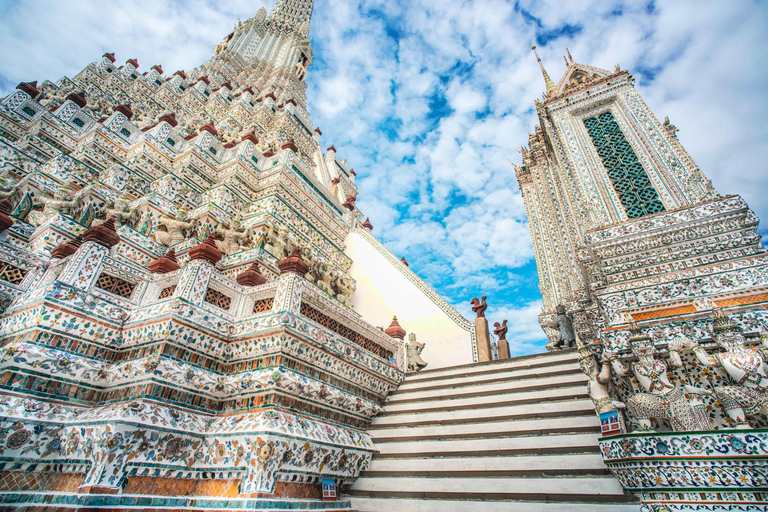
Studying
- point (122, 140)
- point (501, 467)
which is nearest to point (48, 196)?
point (122, 140)

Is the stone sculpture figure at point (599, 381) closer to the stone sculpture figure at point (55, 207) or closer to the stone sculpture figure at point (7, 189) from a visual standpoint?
the stone sculpture figure at point (55, 207)

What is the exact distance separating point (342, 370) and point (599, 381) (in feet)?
8.32

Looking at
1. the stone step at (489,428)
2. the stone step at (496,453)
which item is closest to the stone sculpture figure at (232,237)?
the stone step at (489,428)

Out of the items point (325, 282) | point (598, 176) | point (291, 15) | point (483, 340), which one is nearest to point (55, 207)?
point (325, 282)

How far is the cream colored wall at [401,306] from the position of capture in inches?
289

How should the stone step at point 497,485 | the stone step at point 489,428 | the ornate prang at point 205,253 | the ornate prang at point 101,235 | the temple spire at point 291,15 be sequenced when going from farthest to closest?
1. the temple spire at point 291,15
2. the ornate prang at point 205,253
3. the ornate prang at point 101,235
4. the stone step at point 489,428
5. the stone step at point 497,485

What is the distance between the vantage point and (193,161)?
8031 mm

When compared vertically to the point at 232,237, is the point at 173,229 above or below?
below

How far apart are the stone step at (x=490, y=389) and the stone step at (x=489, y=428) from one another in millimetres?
596

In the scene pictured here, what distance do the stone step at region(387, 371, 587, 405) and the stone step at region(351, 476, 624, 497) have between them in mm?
1376

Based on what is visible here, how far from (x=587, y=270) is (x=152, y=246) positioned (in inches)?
235

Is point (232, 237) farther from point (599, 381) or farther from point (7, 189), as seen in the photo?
point (599, 381)

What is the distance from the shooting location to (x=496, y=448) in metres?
3.42

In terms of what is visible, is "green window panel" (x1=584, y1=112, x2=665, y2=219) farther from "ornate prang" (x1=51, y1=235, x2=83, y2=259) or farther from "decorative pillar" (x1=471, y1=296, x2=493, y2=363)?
"ornate prang" (x1=51, y1=235, x2=83, y2=259)
